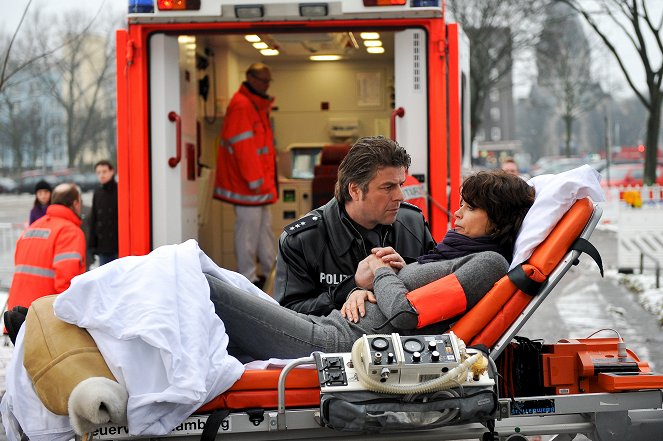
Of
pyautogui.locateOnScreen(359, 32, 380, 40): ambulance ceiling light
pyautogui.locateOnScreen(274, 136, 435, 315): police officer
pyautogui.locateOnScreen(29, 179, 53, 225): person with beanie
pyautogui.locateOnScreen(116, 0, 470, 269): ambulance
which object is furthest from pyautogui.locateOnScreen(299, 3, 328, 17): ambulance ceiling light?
pyautogui.locateOnScreen(29, 179, 53, 225): person with beanie

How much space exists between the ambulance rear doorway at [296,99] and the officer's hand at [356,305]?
5.04m

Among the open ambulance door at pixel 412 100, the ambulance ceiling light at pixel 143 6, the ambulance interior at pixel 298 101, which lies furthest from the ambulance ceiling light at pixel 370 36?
the ambulance ceiling light at pixel 143 6

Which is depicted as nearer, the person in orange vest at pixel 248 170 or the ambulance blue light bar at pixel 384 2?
the ambulance blue light bar at pixel 384 2

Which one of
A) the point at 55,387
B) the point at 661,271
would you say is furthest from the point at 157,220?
the point at 661,271

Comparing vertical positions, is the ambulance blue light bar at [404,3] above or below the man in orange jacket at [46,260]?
above

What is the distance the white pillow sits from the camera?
12.6ft

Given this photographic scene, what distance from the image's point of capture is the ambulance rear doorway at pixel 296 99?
9.62 metres

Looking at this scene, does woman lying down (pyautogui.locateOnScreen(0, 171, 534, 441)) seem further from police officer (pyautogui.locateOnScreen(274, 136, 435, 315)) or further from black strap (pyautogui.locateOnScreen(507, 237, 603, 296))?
police officer (pyautogui.locateOnScreen(274, 136, 435, 315))

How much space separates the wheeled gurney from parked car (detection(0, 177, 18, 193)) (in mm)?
30787

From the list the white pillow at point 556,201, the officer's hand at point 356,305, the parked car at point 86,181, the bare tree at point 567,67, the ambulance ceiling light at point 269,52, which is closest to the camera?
the white pillow at point 556,201

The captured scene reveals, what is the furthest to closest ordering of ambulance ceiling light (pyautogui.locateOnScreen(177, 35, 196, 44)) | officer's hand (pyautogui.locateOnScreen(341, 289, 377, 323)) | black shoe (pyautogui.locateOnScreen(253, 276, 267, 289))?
black shoe (pyautogui.locateOnScreen(253, 276, 267, 289)) → ambulance ceiling light (pyautogui.locateOnScreen(177, 35, 196, 44)) → officer's hand (pyautogui.locateOnScreen(341, 289, 377, 323))

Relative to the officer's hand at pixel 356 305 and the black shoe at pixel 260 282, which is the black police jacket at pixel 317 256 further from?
the black shoe at pixel 260 282

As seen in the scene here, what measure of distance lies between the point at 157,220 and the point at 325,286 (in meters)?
2.55

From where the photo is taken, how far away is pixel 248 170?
898 cm
